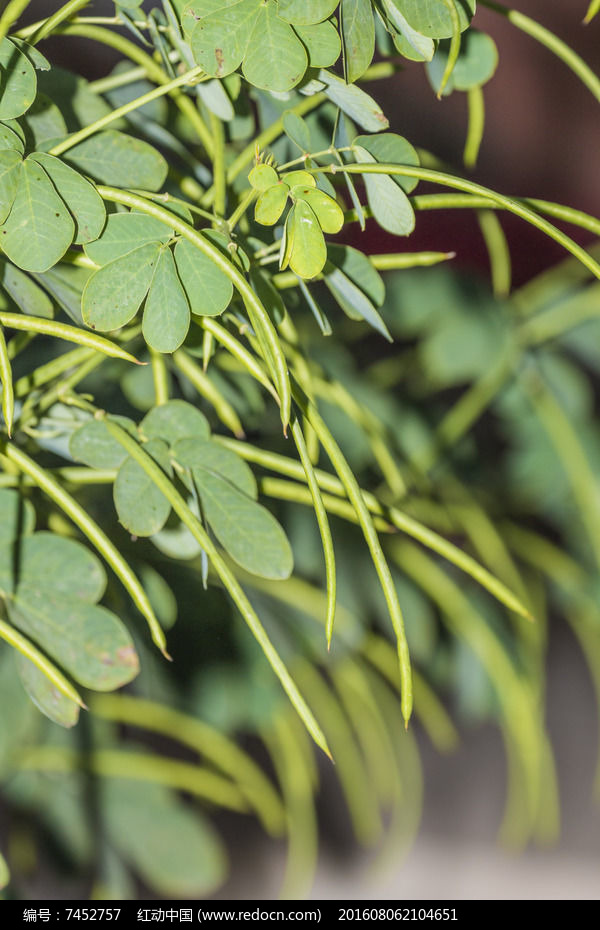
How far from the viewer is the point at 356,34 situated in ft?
0.50

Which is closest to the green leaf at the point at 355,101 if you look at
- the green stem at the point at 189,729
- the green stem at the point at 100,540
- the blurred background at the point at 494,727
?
the green stem at the point at 100,540

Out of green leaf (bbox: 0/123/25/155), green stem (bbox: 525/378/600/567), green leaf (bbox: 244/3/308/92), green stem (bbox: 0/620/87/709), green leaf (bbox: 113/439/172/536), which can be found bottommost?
green stem (bbox: 0/620/87/709)

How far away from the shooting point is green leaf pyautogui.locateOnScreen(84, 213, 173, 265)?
161 mm

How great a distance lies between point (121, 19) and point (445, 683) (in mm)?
515

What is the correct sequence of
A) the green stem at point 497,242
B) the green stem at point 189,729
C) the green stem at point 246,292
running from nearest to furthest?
the green stem at point 246,292, the green stem at point 497,242, the green stem at point 189,729

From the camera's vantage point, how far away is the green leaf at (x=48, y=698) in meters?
0.18

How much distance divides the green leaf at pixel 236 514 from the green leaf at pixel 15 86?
0.27 feet

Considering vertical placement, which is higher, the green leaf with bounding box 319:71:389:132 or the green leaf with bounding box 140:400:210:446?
the green leaf with bounding box 319:71:389:132

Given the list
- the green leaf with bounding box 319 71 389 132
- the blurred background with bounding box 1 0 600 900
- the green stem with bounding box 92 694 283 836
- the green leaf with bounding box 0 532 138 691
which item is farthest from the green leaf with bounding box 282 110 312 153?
the blurred background with bounding box 1 0 600 900

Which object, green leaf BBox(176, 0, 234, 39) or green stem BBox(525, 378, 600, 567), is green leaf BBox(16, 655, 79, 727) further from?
green stem BBox(525, 378, 600, 567)

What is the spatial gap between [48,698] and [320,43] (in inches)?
6.4

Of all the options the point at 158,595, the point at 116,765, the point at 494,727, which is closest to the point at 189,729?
the point at 116,765

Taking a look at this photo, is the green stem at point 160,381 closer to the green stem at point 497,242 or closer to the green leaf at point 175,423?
the green leaf at point 175,423

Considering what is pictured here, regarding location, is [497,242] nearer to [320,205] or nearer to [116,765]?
[320,205]
